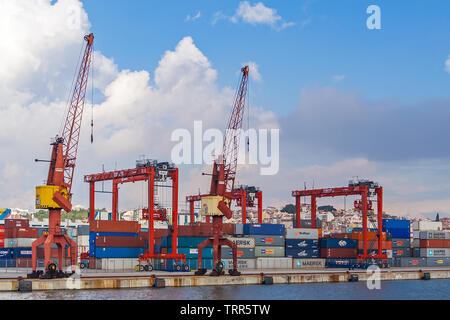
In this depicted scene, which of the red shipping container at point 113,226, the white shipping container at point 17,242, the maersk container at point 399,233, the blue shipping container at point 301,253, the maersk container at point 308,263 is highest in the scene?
the red shipping container at point 113,226

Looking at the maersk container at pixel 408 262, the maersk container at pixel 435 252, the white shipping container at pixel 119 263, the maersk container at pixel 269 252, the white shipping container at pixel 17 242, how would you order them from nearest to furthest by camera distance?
the white shipping container at pixel 119 263
the maersk container at pixel 269 252
the white shipping container at pixel 17 242
the maersk container at pixel 408 262
the maersk container at pixel 435 252

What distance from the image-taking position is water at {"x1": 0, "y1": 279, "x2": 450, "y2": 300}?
215 ft

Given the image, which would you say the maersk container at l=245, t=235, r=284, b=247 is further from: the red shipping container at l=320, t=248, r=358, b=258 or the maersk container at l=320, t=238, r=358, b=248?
the red shipping container at l=320, t=248, r=358, b=258

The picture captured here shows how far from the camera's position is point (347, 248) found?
118562mm

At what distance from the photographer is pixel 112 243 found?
3789 inches

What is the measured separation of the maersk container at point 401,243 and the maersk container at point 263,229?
24.5 meters

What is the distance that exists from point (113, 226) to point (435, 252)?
213 ft

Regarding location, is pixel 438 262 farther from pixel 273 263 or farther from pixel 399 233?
pixel 273 263

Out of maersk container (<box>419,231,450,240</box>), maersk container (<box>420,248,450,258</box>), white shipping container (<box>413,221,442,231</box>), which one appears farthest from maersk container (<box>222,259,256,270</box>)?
white shipping container (<box>413,221,442,231</box>)

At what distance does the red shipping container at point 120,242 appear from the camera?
3760 inches

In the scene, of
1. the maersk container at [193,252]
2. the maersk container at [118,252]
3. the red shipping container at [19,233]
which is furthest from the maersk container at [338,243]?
the red shipping container at [19,233]

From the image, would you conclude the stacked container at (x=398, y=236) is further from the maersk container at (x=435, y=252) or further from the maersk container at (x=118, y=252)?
the maersk container at (x=118, y=252)

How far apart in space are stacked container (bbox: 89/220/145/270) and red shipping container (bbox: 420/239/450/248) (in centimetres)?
5638
